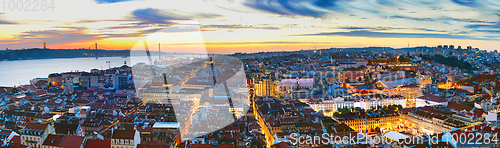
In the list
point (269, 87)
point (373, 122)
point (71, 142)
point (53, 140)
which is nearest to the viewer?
point (71, 142)

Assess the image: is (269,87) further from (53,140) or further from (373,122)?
(53,140)

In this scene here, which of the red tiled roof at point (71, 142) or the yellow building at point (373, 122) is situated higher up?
the red tiled roof at point (71, 142)

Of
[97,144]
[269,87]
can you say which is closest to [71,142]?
[97,144]

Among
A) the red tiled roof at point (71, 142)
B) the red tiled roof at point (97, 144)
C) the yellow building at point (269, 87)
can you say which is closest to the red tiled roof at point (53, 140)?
the red tiled roof at point (71, 142)

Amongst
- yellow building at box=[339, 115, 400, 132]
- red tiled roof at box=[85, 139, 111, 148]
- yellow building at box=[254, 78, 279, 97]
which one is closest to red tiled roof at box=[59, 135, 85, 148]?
red tiled roof at box=[85, 139, 111, 148]

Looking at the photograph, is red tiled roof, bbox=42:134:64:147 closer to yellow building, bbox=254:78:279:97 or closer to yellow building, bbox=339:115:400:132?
yellow building, bbox=339:115:400:132

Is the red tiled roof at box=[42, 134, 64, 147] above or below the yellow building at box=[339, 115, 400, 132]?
above

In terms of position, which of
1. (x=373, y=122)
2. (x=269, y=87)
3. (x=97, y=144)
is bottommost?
(x=373, y=122)

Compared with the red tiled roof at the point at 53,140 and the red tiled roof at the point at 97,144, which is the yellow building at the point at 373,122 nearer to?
the red tiled roof at the point at 97,144

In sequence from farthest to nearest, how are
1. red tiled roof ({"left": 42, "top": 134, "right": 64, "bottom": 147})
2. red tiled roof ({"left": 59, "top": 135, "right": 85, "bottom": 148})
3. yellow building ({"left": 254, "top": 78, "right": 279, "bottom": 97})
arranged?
yellow building ({"left": 254, "top": 78, "right": 279, "bottom": 97})
red tiled roof ({"left": 42, "top": 134, "right": 64, "bottom": 147})
red tiled roof ({"left": 59, "top": 135, "right": 85, "bottom": 148})

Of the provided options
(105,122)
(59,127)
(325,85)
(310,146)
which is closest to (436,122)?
(310,146)

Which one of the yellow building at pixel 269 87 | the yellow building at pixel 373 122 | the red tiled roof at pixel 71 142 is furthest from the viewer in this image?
the yellow building at pixel 269 87

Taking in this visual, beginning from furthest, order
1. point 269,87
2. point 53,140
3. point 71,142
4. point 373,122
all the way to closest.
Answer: point 269,87
point 373,122
point 53,140
point 71,142
